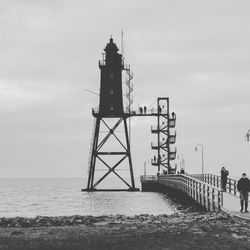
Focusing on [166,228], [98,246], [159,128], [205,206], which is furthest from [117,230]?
[159,128]

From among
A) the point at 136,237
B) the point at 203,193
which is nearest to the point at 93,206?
the point at 203,193

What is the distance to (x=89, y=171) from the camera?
75.9m

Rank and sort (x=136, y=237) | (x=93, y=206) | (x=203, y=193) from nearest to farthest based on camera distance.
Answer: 1. (x=136, y=237)
2. (x=203, y=193)
3. (x=93, y=206)

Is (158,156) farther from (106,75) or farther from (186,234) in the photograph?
(186,234)

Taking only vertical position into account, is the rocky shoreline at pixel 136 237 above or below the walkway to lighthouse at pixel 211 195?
below

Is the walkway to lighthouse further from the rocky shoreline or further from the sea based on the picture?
the rocky shoreline

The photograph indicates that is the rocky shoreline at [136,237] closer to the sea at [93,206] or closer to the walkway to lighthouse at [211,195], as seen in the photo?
the walkway to lighthouse at [211,195]

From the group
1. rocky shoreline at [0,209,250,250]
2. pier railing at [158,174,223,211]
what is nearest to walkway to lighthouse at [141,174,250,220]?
pier railing at [158,174,223,211]

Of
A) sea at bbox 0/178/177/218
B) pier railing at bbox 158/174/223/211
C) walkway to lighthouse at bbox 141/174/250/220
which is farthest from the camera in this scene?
sea at bbox 0/178/177/218

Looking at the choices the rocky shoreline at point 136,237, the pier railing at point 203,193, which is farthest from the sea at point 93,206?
the rocky shoreline at point 136,237

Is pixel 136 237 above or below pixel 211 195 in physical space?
below

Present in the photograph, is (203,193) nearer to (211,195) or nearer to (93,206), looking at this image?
(211,195)

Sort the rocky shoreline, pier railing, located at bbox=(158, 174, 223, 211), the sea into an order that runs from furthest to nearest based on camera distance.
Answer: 1. the sea
2. pier railing, located at bbox=(158, 174, 223, 211)
3. the rocky shoreline

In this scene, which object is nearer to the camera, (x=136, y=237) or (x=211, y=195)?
(x=136, y=237)
